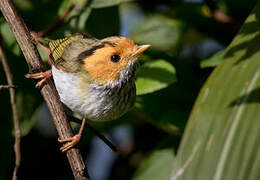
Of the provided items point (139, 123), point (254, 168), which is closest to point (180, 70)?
point (139, 123)

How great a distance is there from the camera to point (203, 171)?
7.11ft

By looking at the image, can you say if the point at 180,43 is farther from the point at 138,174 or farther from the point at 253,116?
the point at 253,116

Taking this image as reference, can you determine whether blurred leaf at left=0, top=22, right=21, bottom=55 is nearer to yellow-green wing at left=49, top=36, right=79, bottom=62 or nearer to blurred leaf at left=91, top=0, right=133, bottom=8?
yellow-green wing at left=49, top=36, right=79, bottom=62

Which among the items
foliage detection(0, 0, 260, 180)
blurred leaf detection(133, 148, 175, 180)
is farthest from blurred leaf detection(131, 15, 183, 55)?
blurred leaf detection(133, 148, 175, 180)

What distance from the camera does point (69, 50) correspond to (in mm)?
2910

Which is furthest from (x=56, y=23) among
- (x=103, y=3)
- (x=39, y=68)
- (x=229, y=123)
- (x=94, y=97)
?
(x=229, y=123)

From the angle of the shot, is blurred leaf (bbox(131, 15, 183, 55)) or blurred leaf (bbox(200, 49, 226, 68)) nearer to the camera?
blurred leaf (bbox(200, 49, 226, 68))

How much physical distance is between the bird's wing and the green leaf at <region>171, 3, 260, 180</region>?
2.62 feet

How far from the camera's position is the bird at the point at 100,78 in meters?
2.70

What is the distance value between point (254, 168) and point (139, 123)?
165cm

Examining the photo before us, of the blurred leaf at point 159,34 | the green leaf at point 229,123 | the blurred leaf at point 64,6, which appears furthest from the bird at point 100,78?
the blurred leaf at point 159,34

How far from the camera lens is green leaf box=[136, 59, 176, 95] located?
2.62 m

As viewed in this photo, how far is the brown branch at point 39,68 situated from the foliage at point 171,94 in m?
0.46

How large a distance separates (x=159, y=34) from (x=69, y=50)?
1.02 m
